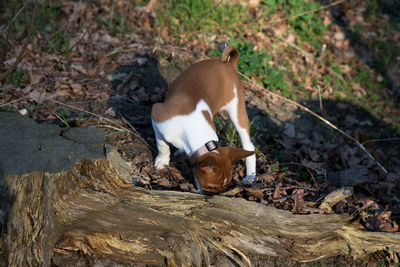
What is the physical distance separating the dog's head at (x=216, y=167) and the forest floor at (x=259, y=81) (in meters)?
0.25

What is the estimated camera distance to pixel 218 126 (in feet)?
17.7

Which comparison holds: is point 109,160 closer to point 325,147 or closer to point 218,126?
point 218,126

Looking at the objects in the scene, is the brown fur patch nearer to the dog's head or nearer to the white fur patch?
the white fur patch

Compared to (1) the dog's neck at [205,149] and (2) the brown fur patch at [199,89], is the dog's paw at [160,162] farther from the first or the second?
(1) the dog's neck at [205,149]

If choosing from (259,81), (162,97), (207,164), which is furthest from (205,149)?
(259,81)

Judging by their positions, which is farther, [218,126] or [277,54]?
[277,54]

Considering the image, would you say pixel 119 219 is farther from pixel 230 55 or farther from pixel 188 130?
pixel 230 55

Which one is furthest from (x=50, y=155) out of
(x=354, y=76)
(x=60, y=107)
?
(x=354, y=76)

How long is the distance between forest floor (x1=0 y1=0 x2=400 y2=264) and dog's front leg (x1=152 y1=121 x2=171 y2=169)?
10 centimetres

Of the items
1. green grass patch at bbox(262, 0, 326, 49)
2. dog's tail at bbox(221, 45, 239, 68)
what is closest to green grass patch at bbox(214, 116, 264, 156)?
dog's tail at bbox(221, 45, 239, 68)

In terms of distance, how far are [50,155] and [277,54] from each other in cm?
554

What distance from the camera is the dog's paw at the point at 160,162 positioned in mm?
4258

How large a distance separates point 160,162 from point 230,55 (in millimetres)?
1781

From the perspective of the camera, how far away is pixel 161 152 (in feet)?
13.9
